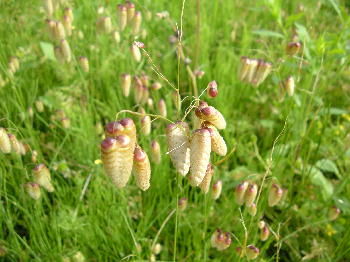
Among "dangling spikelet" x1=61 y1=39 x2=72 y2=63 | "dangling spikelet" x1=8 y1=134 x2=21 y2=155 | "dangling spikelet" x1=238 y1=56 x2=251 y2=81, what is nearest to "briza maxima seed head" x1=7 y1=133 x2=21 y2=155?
"dangling spikelet" x1=8 y1=134 x2=21 y2=155

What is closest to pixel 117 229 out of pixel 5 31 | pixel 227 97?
pixel 227 97

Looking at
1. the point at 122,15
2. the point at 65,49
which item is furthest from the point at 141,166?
the point at 65,49

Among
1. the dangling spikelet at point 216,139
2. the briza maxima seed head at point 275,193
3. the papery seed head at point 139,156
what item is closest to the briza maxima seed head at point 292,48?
the briza maxima seed head at point 275,193

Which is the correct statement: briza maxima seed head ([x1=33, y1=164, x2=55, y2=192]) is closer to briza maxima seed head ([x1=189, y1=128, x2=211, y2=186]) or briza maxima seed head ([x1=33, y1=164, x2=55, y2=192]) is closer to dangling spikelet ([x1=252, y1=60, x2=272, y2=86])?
briza maxima seed head ([x1=189, y1=128, x2=211, y2=186])

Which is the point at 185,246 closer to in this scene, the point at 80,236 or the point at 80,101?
the point at 80,236

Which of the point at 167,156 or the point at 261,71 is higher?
the point at 261,71

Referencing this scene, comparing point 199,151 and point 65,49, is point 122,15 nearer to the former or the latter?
point 65,49
